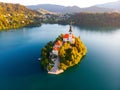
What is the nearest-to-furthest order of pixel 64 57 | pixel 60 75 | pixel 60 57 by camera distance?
pixel 60 75, pixel 64 57, pixel 60 57

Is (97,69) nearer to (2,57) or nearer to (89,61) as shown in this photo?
(89,61)

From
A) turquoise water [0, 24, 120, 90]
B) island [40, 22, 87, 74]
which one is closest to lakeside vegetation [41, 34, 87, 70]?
island [40, 22, 87, 74]

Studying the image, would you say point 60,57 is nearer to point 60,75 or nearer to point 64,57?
point 64,57

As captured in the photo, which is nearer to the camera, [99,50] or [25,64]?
[25,64]

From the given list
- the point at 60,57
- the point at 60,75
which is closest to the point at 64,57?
the point at 60,57

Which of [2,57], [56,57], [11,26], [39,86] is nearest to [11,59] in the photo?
[2,57]

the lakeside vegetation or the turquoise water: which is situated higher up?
the lakeside vegetation

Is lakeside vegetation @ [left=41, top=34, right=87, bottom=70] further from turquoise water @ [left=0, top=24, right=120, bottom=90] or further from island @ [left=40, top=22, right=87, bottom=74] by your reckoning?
turquoise water @ [left=0, top=24, right=120, bottom=90]

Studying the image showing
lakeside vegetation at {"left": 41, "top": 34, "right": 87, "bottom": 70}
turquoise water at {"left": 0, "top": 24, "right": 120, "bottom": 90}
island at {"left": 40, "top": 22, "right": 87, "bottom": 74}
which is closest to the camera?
turquoise water at {"left": 0, "top": 24, "right": 120, "bottom": 90}

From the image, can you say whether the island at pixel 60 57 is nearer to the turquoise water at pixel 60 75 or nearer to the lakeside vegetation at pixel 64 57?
the lakeside vegetation at pixel 64 57

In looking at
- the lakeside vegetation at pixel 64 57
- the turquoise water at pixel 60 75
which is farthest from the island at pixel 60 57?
the turquoise water at pixel 60 75

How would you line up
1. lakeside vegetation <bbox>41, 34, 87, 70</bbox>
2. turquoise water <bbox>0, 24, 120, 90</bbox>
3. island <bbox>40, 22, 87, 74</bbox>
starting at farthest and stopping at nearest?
lakeside vegetation <bbox>41, 34, 87, 70</bbox>, island <bbox>40, 22, 87, 74</bbox>, turquoise water <bbox>0, 24, 120, 90</bbox>
